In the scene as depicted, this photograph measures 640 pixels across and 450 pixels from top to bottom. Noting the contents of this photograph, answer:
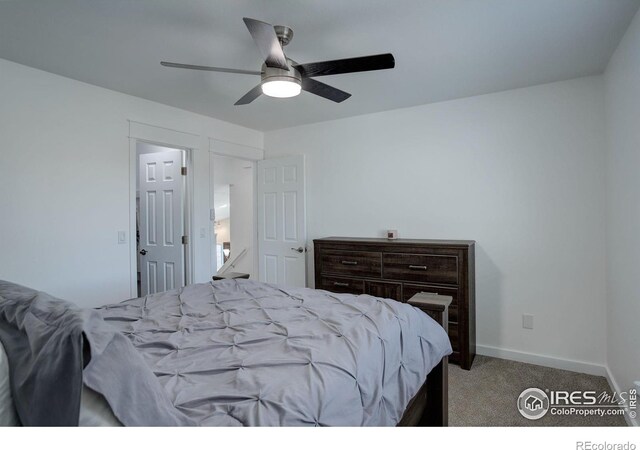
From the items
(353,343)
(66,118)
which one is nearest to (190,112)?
(66,118)

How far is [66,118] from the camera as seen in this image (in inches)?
105

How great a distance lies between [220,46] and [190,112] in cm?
160

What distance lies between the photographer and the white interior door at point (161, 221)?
12.2 ft

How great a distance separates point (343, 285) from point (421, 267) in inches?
33.2

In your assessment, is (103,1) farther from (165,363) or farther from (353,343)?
(353,343)

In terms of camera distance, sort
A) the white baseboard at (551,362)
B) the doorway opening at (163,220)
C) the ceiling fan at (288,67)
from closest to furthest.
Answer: the ceiling fan at (288,67) → the white baseboard at (551,362) → the doorway opening at (163,220)

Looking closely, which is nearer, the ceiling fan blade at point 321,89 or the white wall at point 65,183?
the ceiling fan blade at point 321,89

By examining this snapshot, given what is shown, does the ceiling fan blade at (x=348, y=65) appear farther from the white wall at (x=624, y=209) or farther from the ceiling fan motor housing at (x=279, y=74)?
the white wall at (x=624, y=209)

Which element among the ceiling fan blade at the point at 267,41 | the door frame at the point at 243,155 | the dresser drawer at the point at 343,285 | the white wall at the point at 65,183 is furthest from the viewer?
the door frame at the point at 243,155

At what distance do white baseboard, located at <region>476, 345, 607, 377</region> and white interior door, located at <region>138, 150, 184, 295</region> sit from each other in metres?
3.22

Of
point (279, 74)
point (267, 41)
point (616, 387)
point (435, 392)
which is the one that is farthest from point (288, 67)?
point (616, 387)

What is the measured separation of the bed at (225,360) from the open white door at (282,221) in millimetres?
2111

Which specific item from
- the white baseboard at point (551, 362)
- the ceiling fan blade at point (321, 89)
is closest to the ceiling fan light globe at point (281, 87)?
the ceiling fan blade at point (321, 89)

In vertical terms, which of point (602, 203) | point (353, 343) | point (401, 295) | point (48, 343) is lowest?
point (401, 295)
